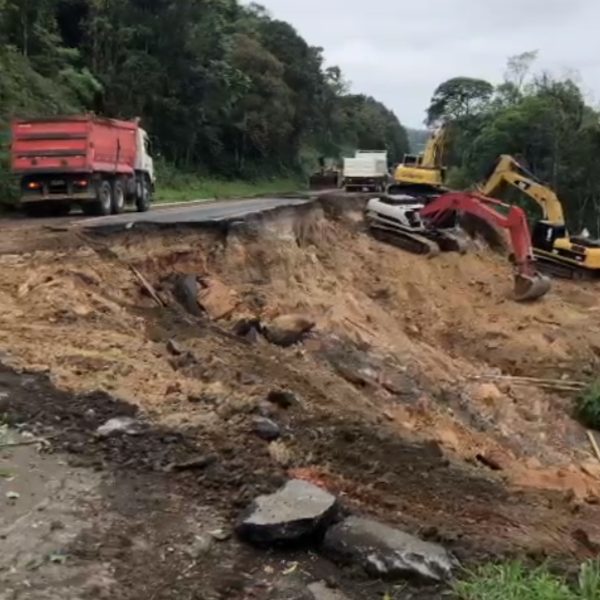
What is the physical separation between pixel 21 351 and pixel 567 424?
34.8 ft

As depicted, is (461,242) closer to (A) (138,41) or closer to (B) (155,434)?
(B) (155,434)

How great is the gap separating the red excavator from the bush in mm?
5684

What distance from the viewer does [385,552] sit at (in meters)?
5.63

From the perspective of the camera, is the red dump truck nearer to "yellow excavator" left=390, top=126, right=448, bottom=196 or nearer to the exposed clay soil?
the exposed clay soil

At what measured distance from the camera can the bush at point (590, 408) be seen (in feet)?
55.8

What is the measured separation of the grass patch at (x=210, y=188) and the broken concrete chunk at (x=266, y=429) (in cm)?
2622

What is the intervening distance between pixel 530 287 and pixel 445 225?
4414 millimetres

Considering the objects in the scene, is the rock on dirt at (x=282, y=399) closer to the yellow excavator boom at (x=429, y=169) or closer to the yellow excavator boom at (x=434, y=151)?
the yellow excavator boom at (x=429, y=169)

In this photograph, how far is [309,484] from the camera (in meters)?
6.41

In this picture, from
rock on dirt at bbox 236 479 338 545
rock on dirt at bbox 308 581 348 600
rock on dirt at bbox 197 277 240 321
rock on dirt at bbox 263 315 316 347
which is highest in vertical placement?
rock on dirt at bbox 236 479 338 545

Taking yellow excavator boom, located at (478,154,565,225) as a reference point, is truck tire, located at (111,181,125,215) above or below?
below

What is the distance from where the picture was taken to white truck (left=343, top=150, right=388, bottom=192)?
165ft

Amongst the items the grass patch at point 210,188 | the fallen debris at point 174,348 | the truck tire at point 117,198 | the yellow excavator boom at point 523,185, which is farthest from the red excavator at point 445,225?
the fallen debris at point 174,348

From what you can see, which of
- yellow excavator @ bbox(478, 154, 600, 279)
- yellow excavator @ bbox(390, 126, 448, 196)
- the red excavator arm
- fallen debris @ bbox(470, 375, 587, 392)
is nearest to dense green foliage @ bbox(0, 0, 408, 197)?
yellow excavator @ bbox(390, 126, 448, 196)
